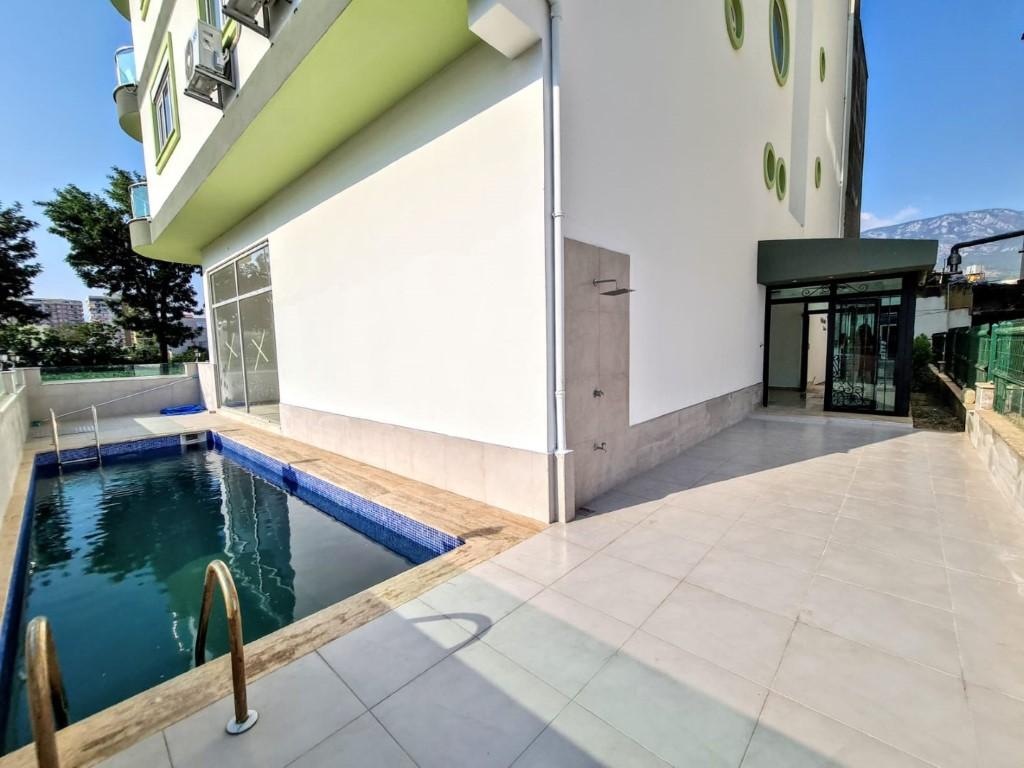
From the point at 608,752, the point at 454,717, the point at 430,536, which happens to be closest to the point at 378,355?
the point at 430,536

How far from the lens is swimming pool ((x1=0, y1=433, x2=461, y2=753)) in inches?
112

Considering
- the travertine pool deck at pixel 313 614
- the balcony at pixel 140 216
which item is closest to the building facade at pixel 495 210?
the travertine pool deck at pixel 313 614

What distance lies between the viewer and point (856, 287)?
7434 mm

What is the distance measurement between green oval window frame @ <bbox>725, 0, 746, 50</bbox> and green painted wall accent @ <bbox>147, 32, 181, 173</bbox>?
894 centimetres

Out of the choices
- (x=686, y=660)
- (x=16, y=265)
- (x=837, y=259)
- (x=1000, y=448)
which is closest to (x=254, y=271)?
(x=686, y=660)

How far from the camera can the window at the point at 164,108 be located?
7.38m

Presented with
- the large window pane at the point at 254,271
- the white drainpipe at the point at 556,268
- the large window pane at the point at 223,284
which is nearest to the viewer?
the white drainpipe at the point at 556,268

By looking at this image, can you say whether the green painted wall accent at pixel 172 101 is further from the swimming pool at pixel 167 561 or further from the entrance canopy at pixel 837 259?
the entrance canopy at pixel 837 259

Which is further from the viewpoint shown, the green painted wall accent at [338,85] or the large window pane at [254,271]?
the large window pane at [254,271]

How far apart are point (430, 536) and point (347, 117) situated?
15.4 ft

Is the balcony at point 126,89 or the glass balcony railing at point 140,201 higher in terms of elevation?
the balcony at point 126,89

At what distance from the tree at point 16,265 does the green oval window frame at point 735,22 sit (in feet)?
91.2

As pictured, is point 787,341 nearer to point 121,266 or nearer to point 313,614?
point 313,614

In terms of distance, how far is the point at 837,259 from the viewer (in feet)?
22.7
